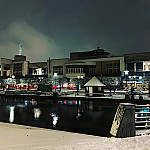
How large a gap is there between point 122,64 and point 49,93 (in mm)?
23330

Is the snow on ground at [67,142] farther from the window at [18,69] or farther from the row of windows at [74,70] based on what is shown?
the window at [18,69]

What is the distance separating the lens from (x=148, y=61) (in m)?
39.8

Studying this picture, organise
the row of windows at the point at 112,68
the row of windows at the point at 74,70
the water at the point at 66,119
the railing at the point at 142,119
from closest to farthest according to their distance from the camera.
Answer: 1. the railing at the point at 142,119
2. the water at the point at 66,119
3. the row of windows at the point at 112,68
4. the row of windows at the point at 74,70

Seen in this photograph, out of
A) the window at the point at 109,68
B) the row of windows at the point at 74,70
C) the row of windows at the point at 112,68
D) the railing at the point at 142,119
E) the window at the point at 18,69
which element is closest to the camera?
the railing at the point at 142,119

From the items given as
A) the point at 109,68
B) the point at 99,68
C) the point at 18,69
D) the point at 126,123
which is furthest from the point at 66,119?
the point at 18,69

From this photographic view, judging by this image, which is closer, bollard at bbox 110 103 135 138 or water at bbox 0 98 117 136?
bollard at bbox 110 103 135 138

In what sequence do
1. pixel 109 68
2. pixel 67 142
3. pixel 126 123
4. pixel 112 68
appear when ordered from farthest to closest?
pixel 109 68, pixel 112 68, pixel 126 123, pixel 67 142

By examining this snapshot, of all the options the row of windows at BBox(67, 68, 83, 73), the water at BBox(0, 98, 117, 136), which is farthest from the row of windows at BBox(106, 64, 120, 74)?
the water at BBox(0, 98, 117, 136)

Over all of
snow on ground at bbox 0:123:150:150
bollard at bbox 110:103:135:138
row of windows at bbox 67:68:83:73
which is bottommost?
snow on ground at bbox 0:123:150:150

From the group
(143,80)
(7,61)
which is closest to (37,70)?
(7,61)

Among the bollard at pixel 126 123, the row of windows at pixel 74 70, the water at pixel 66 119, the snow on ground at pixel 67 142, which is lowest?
the water at pixel 66 119

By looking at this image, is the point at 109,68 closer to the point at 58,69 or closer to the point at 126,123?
the point at 58,69

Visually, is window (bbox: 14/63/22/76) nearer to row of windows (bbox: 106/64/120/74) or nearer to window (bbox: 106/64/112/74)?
window (bbox: 106/64/112/74)

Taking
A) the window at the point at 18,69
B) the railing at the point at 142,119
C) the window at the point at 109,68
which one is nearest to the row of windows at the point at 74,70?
the window at the point at 109,68
